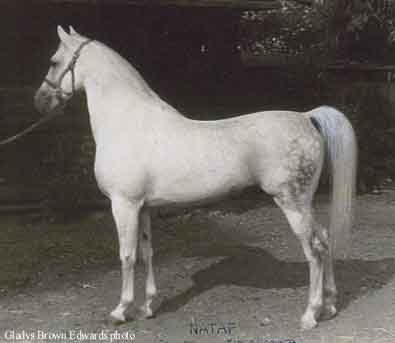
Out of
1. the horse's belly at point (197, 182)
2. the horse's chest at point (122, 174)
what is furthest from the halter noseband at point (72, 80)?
the horse's belly at point (197, 182)

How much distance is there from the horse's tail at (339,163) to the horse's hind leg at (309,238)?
14 centimetres

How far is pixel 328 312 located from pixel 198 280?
144 cm

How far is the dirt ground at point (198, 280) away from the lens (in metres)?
4.59

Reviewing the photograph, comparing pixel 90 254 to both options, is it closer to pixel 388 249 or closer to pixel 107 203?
pixel 107 203

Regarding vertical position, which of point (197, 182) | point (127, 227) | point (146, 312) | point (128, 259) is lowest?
point (146, 312)

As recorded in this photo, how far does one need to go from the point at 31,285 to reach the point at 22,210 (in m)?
2.96

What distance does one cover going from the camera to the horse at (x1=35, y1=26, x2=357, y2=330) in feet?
14.4

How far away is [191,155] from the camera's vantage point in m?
Result: 4.40

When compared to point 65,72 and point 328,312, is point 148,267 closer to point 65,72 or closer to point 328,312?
point 328,312

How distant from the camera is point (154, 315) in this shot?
4879mm

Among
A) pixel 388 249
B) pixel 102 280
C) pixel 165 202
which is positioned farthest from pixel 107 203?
pixel 165 202

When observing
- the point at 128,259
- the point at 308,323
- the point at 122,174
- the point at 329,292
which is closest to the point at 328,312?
the point at 329,292

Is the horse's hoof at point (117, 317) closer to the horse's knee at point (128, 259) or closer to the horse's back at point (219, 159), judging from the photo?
the horse's knee at point (128, 259)

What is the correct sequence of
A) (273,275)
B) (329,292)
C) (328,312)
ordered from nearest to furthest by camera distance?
(328,312), (329,292), (273,275)
